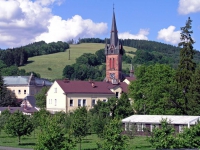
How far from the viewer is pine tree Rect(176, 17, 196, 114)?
63.2 metres

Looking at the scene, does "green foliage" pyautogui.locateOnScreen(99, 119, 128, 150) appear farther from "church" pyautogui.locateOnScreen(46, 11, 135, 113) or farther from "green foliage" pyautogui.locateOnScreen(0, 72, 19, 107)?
"green foliage" pyautogui.locateOnScreen(0, 72, 19, 107)

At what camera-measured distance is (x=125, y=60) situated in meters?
184

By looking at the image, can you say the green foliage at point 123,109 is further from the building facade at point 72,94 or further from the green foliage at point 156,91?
the building facade at point 72,94

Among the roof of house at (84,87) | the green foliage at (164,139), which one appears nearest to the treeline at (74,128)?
the green foliage at (164,139)

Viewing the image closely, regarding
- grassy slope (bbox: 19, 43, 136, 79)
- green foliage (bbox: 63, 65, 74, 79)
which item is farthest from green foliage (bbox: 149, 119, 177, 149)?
grassy slope (bbox: 19, 43, 136, 79)

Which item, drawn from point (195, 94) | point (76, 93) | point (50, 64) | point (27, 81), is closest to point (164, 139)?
point (195, 94)

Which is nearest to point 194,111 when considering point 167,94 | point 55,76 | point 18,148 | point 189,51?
point 167,94

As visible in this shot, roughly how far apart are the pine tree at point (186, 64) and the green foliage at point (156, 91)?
104 cm

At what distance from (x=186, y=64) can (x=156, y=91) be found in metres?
5.99

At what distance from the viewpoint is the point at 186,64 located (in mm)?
63812

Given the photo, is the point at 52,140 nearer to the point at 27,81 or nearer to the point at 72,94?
the point at 72,94

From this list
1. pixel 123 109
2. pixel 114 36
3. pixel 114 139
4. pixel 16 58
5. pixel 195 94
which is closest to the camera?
pixel 114 139

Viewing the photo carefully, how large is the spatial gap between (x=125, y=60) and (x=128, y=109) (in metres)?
116

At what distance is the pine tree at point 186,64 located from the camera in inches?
2490
